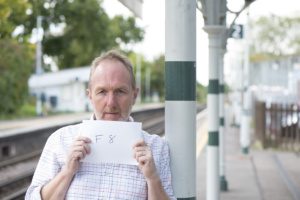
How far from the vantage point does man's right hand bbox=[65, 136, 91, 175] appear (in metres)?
2.45

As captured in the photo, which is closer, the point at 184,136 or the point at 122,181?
the point at 122,181

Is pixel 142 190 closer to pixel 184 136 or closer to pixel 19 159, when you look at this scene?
pixel 184 136

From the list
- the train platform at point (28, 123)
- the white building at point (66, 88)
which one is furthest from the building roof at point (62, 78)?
the train platform at point (28, 123)

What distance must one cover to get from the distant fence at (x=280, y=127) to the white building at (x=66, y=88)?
2927 cm

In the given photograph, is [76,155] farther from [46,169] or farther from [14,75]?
[14,75]

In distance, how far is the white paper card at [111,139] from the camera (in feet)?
8.25

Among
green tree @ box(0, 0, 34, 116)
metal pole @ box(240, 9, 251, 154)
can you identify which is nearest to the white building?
green tree @ box(0, 0, 34, 116)

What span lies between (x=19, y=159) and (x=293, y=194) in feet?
26.4

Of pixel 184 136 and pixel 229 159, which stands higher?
pixel 184 136

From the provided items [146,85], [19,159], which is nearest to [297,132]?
[19,159]

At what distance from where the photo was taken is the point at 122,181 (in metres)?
2.55

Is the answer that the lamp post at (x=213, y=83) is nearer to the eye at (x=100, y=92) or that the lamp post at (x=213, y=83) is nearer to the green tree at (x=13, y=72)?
the eye at (x=100, y=92)

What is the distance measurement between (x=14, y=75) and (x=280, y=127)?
2114 centimetres

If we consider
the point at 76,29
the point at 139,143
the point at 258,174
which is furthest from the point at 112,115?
the point at 76,29
